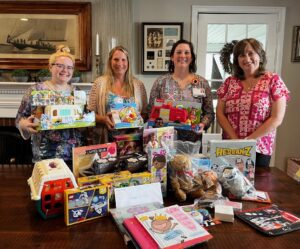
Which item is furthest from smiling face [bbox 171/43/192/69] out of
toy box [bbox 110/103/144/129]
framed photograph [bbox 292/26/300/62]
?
framed photograph [bbox 292/26/300/62]

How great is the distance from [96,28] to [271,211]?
2.78 metres

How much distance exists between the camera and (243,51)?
1.69 m

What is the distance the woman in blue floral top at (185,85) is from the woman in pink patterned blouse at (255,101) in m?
0.14

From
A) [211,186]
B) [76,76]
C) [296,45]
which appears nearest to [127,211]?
[211,186]

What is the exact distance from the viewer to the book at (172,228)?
81cm

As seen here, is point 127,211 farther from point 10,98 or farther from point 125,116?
point 10,98

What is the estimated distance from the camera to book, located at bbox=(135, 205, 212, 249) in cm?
81

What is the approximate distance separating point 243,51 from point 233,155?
30.5 inches

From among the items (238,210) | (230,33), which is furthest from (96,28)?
(238,210)

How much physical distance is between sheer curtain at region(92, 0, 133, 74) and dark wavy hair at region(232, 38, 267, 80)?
1.67 m

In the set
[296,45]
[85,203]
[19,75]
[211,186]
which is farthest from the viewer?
[296,45]

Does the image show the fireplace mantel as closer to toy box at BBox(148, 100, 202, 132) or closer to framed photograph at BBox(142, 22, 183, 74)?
framed photograph at BBox(142, 22, 183, 74)

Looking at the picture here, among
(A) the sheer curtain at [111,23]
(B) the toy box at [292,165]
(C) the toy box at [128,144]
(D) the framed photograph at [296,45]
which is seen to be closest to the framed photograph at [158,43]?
(A) the sheer curtain at [111,23]

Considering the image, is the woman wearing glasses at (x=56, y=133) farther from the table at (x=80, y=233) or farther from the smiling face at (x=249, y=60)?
the smiling face at (x=249, y=60)
